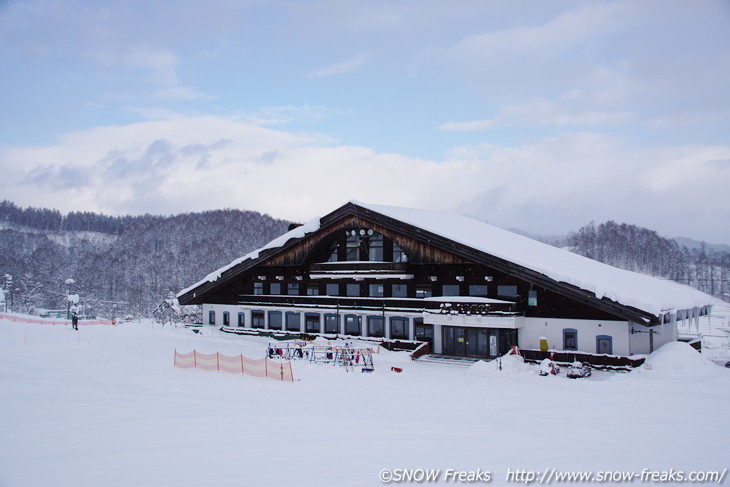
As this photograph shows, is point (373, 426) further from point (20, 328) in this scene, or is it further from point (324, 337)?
point (20, 328)

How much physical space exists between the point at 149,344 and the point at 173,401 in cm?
1765

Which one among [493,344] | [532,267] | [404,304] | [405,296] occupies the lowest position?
[493,344]

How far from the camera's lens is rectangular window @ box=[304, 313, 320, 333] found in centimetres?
3834

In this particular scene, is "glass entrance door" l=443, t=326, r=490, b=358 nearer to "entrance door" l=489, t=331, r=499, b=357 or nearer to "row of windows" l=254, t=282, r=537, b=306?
"entrance door" l=489, t=331, r=499, b=357

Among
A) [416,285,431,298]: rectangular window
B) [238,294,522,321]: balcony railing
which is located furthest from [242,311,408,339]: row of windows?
[416,285,431,298]: rectangular window

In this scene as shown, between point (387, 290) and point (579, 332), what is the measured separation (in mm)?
12572

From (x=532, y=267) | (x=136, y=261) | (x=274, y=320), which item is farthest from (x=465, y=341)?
(x=136, y=261)

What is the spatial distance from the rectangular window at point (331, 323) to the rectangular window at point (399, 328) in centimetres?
444

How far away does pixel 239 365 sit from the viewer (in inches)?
977

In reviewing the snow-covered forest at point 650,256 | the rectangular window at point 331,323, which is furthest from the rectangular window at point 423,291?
the snow-covered forest at point 650,256

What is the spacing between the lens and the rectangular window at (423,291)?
33.6 meters

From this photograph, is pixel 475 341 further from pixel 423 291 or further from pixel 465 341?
pixel 423 291

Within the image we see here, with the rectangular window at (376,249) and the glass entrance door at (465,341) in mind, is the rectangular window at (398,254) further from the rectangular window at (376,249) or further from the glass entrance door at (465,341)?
the glass entrance door at (465,341)

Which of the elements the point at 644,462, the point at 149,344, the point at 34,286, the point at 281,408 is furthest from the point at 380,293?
the point at 34,286
